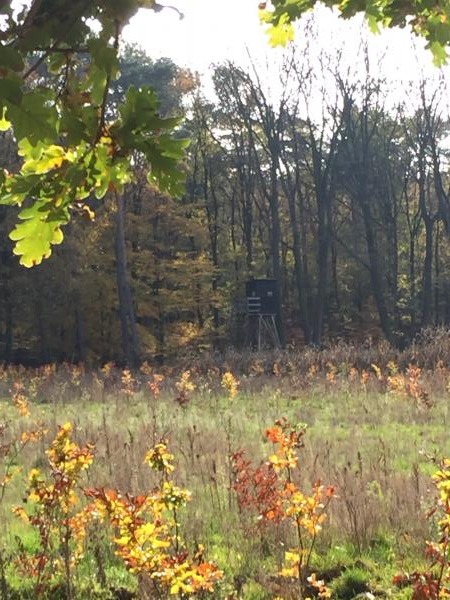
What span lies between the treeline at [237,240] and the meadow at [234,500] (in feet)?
48.3

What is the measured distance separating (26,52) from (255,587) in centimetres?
329

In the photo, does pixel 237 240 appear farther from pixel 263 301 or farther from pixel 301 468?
pixel 301 468

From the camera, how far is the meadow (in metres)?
3.21

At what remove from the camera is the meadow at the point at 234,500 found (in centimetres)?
321

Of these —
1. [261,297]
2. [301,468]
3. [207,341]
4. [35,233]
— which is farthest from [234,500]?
[207,341]

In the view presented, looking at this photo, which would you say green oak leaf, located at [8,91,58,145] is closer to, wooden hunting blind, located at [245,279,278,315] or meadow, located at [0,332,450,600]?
meadow, located at [0,332,450,600]

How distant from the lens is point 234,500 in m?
5.52

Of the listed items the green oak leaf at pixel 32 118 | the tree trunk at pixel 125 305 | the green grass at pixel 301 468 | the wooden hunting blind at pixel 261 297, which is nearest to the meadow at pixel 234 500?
the green grass at pixel 301 468

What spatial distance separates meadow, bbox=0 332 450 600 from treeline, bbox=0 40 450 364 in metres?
14.7

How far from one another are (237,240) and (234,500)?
106 feet

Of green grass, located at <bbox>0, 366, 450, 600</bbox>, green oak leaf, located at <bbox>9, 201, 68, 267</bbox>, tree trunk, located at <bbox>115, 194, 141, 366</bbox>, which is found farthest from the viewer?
tree trunk, located at <bbox>115, 194, 141, 366</bbox>

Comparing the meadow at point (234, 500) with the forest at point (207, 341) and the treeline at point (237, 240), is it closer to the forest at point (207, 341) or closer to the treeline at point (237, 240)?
the forest at point (207, 341)

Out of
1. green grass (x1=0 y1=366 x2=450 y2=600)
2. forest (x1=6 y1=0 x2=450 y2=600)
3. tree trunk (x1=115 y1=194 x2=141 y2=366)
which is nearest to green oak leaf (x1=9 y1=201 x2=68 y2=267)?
forest (x1=6 y1=0 x2=450 y2=600)

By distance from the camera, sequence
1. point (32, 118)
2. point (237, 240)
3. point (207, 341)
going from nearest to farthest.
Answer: point (32, 118), point (207, 341), point (237, 240)
